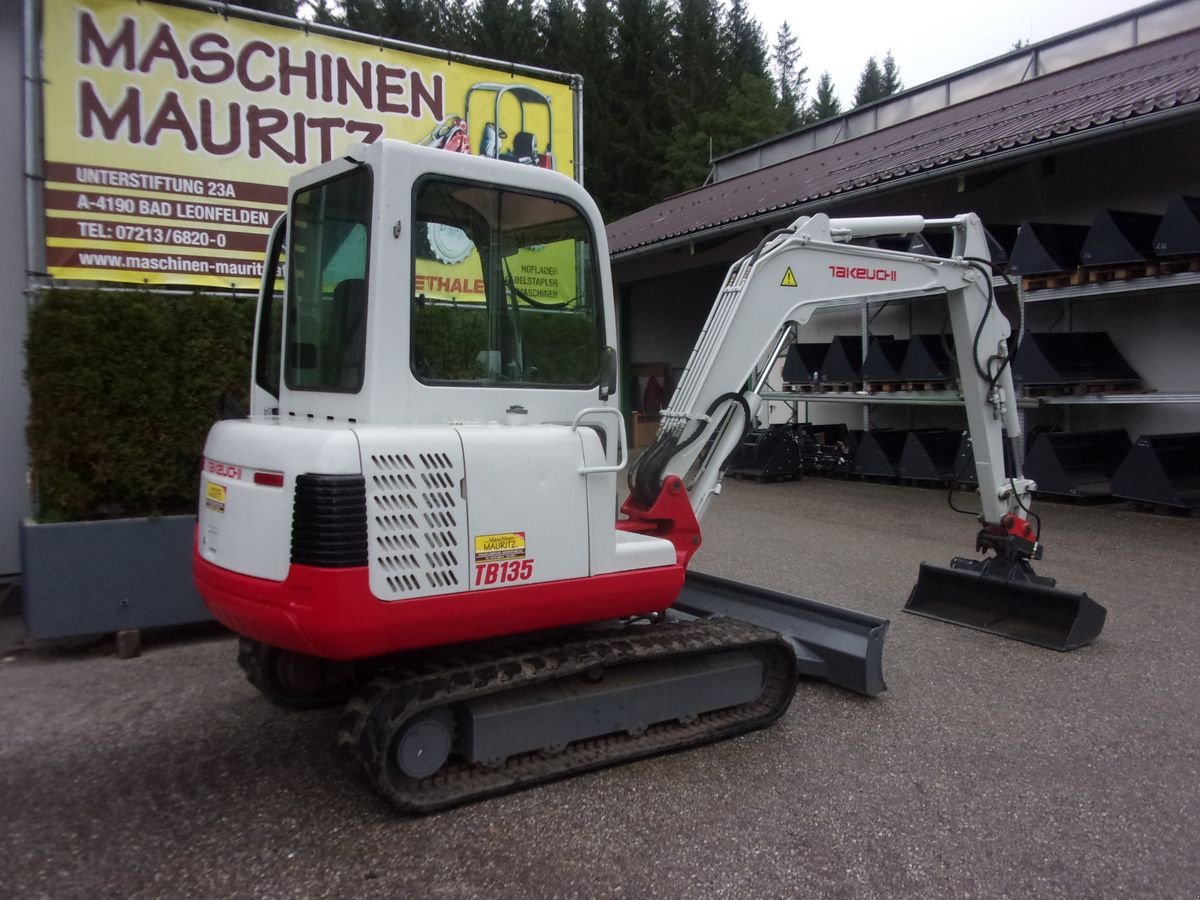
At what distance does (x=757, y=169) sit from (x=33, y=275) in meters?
17.6

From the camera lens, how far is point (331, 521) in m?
3.30

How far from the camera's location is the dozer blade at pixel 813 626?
486 cm

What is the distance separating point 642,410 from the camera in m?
21.8

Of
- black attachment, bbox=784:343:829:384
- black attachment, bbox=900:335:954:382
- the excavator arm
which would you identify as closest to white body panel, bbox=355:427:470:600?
the excavator arm

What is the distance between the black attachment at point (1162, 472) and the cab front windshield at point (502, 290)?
316 inches

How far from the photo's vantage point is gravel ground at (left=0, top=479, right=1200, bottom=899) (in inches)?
130

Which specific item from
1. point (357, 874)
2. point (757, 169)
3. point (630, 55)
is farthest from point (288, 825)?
point (630, 55)

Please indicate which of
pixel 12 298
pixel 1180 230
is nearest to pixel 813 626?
pixel 12 298

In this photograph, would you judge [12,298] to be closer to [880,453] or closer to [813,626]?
[813,626]

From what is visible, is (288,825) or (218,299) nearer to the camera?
(288,825)

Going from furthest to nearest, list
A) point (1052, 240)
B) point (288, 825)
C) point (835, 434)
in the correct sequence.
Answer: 1. point (835, 434)
2. point (1052, 240)
3. point (288, 825)

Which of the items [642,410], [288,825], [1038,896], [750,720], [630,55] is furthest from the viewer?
[630,55]

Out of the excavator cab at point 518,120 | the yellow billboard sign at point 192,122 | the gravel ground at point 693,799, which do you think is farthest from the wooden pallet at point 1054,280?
the yellow billboard sign at point 192,122

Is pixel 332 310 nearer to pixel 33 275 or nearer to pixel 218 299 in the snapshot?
pixel 218 299
